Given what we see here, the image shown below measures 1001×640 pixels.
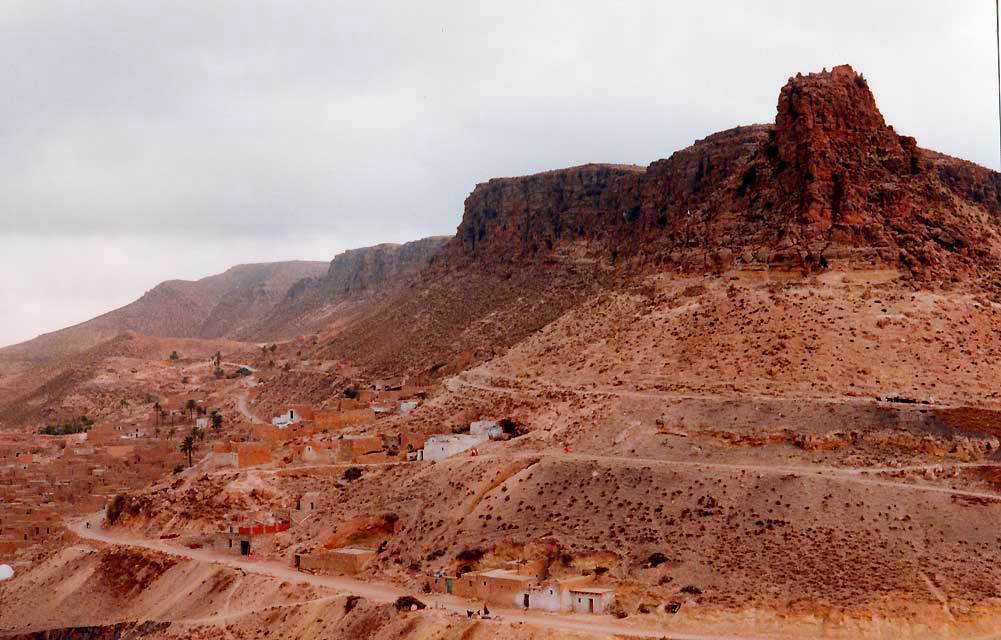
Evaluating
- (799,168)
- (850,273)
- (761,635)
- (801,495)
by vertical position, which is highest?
(799,168)

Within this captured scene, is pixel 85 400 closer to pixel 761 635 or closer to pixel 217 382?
pixel 217 382

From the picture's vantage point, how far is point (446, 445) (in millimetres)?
58188

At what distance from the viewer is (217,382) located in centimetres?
12494

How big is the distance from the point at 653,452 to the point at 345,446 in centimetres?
1959

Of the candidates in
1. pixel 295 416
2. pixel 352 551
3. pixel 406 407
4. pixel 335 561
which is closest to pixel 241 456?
pixel 406 407

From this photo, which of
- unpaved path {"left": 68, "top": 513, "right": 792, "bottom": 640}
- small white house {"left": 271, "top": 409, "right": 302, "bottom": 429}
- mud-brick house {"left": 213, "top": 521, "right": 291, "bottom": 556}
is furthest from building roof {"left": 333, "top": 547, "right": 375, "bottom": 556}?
small white house {"left": 271, "top": 409, "right": 302, "bottom": 429}

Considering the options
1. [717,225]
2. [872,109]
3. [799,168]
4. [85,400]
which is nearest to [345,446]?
[717,225]

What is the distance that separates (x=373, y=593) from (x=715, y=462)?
15039 mm

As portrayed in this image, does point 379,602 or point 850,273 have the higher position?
point 850,273

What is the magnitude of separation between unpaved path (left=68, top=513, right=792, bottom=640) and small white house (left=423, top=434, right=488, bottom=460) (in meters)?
10.7

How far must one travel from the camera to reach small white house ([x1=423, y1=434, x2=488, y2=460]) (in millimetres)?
58125

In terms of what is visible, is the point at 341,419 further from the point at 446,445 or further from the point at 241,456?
the point at 446,445

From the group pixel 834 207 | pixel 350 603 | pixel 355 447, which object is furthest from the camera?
pixel 834 207

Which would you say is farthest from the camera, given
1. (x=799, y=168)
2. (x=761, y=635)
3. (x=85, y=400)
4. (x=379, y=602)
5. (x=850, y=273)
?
(x=85, y=400)
